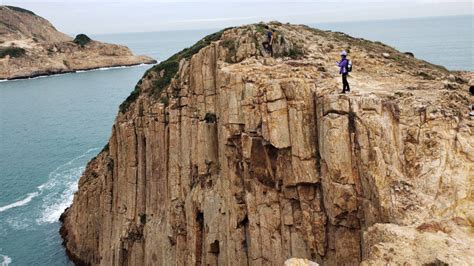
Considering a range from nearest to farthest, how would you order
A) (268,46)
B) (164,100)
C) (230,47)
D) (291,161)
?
(291,161) → (230,47) → (268,46) → (164,100)

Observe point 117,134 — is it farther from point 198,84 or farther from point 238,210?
point 238,210

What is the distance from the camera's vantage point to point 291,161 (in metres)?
28.1

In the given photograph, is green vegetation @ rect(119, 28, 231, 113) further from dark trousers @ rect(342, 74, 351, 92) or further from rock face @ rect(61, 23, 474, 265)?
dark trousers @ rect(342, 74, 351, 92)

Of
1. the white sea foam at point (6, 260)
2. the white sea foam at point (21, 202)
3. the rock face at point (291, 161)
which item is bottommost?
the white sea foam at point (6, 260)

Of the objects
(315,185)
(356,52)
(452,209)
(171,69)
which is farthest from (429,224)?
(171,69)

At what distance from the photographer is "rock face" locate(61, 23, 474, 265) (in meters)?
20.7

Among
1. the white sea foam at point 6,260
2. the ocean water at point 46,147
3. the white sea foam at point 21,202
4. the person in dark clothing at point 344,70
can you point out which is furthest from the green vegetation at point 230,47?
the white sea foam at point 21,202

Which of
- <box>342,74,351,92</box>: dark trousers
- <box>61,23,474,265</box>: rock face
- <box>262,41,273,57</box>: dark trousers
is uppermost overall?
<box>262,41,273,57</box>: dark trousers

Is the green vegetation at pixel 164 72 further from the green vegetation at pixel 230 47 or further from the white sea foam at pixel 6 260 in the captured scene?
the white sea foam at pixel 6 260

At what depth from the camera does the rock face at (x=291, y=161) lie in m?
20.7

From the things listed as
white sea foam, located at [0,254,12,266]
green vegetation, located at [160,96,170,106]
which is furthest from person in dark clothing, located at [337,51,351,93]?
white sea foam, located at [0,254,12,266]

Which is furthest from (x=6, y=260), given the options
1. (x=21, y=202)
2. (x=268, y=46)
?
(x=268, y=46)

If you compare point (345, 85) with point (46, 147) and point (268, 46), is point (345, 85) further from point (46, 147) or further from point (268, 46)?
point (46, 147)

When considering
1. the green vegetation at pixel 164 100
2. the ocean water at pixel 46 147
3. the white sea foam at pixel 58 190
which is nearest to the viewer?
the green vegetation at pixel 164 100
